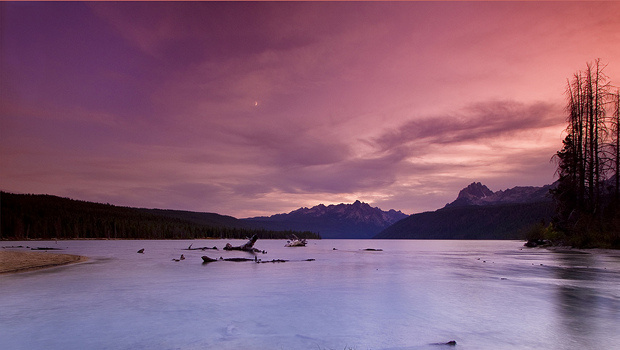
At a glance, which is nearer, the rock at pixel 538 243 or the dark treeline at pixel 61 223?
the rock at pixel 538 243

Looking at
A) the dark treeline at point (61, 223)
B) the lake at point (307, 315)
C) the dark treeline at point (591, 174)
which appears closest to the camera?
the lake at point (307, 315)

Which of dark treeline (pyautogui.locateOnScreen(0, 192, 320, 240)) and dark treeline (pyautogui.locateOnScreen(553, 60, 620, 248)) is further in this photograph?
dark treeline (pyautogui.locateOnScreen(0, 192, 320, 240))

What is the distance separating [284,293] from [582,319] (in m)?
11.5

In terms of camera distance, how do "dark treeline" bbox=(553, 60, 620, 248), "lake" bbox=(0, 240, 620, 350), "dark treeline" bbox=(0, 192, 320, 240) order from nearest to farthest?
"lake" bbox=(0, 240, 620, 350)
"dark treeline" bbox=(553, 60, 620, 248)
"dark treeline" bbox=(0, 192, 320, 240)

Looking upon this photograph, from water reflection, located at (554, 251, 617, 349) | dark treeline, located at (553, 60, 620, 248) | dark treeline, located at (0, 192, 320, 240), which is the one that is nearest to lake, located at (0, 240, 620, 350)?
water reflection, located at (554, 251, 617, 349)

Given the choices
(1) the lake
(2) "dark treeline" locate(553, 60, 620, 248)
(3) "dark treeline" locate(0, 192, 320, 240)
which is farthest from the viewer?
(3) "dark treeline" locate(0, 192, 320, 240)

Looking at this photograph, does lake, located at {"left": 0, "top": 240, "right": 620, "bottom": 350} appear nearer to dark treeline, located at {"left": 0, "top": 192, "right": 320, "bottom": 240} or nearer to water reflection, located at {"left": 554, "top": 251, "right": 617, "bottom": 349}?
water reflection, located at {"left": 554, "top": 251, "right": 617, "bottom": 349}

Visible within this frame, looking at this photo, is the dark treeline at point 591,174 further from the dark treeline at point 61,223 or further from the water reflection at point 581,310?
the dark treeline at point 61,223

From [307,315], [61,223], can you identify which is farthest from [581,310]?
[61,223]

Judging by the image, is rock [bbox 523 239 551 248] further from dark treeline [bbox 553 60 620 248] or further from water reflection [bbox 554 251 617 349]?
water reflection [bbox 554 251 617 349]

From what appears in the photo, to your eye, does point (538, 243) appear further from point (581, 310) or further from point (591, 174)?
point (581, 310)

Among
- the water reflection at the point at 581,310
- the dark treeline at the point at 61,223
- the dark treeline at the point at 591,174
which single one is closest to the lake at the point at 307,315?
the water reflection at the point at 581,310

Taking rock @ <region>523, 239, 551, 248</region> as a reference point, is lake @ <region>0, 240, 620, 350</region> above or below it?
above

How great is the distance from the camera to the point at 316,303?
14.9 m
